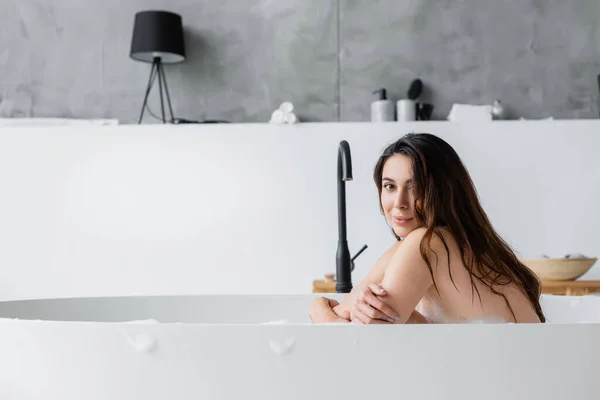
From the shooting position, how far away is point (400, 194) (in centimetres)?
135

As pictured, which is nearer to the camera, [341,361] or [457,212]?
[341,361]

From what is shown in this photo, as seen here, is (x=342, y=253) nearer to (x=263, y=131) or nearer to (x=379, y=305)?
(x=379, y=305)

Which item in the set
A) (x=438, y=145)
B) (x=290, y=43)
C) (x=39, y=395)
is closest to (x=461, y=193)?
(x=438, y=145)

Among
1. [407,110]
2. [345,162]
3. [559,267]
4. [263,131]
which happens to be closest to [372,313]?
[345,162]

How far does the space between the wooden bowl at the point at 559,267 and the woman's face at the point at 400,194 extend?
4.65ft

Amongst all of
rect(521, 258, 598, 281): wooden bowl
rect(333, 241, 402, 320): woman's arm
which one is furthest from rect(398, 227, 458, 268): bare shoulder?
rect(521, 258, 598, 281): wooden bowl

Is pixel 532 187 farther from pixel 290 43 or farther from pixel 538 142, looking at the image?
pixel 290 43

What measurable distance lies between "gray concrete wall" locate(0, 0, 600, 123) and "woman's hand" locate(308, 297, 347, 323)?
7.08 ft

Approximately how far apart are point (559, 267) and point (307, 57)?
1644 mm

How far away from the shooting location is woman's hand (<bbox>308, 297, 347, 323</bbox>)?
4.86 feet

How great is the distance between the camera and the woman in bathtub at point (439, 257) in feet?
3.93

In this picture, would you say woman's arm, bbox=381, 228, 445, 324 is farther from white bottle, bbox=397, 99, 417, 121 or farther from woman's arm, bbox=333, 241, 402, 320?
white bottle, bbox=397, 99, 417, 121

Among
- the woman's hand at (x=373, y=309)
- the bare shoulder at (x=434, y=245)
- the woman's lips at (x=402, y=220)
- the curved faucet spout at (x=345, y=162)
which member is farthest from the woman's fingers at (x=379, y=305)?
the curved faucet spout at (x=345, y=162)

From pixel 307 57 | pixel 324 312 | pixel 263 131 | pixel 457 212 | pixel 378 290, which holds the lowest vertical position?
pixel 324 312
